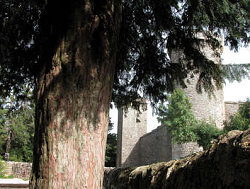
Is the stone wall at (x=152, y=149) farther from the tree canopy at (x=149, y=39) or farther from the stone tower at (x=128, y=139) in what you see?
the tree canopy at (x=149, y=39)

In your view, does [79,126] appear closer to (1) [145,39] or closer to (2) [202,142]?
(1) [145,39]

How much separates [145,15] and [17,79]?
231cm

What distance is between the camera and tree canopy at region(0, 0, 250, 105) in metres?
3.18

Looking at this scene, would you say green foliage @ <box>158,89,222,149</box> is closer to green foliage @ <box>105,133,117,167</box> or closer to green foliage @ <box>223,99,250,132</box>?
green foliage @ <box>223,99,250,132</box>

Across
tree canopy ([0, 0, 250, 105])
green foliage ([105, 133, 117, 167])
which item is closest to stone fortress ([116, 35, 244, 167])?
green foliage ([105, 133, 117, 167])

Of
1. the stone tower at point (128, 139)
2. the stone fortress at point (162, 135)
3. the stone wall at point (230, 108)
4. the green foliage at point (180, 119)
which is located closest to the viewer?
the green foliage at point (180, 119)

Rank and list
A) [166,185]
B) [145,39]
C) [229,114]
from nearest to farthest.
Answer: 1. [166,185]
2. [145,39]
3. [229,114]

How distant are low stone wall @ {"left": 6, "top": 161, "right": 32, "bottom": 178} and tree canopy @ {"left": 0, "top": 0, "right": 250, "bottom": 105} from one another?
44.3ft

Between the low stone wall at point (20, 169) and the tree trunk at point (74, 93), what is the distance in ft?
51.1

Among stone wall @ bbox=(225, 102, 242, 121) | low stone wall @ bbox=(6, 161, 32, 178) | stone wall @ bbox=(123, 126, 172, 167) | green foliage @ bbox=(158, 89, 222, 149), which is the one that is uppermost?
stone wall @ bbox=(225, 102, 242, 121)

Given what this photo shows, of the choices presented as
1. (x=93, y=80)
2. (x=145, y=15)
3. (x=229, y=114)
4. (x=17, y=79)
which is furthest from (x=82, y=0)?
(x=229, y=114)

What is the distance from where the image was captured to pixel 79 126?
196 centimetres

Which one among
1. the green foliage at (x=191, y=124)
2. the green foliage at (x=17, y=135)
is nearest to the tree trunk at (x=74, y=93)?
the green foliage at (x=191, y=124)

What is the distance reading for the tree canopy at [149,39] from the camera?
10.4 ft
